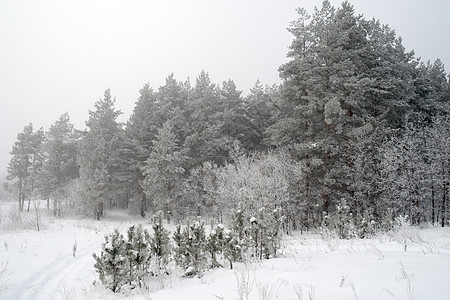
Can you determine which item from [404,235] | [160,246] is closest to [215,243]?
[160,246]

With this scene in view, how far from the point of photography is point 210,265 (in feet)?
24.0

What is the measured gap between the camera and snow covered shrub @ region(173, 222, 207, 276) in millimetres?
7102

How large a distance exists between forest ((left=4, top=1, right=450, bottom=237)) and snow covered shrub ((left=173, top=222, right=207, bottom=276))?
21.5 ft

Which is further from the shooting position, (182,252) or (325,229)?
(325,229)

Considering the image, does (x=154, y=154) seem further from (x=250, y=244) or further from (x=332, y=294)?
(x=332, y=294)

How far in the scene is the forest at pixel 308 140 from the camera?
64.8 ft

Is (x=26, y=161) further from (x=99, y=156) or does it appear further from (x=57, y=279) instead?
(x=57, y=279)

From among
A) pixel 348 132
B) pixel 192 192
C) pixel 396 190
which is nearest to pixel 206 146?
pixel 192 192

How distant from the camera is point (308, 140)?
21.5m

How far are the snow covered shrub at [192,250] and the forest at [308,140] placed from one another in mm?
6560

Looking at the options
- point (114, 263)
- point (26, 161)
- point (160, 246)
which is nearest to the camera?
point (114, 263)

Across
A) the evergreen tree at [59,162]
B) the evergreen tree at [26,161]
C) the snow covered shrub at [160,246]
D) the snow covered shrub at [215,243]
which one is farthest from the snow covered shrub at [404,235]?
the evergreen tree at [26,161]

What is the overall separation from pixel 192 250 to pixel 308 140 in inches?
663

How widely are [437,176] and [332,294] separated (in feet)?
75.5
